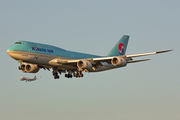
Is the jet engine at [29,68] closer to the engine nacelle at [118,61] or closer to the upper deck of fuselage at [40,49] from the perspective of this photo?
the upper deck of fuselage at [40,49]

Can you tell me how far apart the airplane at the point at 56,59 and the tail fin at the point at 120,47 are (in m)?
9.57

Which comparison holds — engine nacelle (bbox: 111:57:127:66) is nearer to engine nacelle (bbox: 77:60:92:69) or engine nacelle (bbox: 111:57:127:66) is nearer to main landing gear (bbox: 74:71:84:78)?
engine nacelle (bbox: 77:60:92:69)

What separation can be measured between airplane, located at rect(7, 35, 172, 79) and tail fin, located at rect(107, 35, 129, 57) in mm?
9572

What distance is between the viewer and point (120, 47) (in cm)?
7900

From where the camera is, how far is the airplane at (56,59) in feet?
187

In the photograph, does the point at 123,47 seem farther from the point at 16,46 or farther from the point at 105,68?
the point at 16,46

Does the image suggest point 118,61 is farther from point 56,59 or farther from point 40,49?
point 40,49

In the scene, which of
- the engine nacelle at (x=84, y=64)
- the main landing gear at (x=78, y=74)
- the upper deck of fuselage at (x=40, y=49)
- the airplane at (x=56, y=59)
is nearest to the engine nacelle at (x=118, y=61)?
the airplane at (x=56, y=59)

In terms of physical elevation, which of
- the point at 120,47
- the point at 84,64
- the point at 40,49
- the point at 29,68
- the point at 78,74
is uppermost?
the point at 40,49

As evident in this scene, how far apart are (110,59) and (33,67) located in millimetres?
16723

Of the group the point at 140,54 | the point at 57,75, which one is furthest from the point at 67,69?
the point at 140,54

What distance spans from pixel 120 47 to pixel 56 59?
77.3ft

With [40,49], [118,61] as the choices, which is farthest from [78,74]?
[40,49]

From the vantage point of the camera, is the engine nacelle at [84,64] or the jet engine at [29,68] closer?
the engine nacelle at [84,64]
